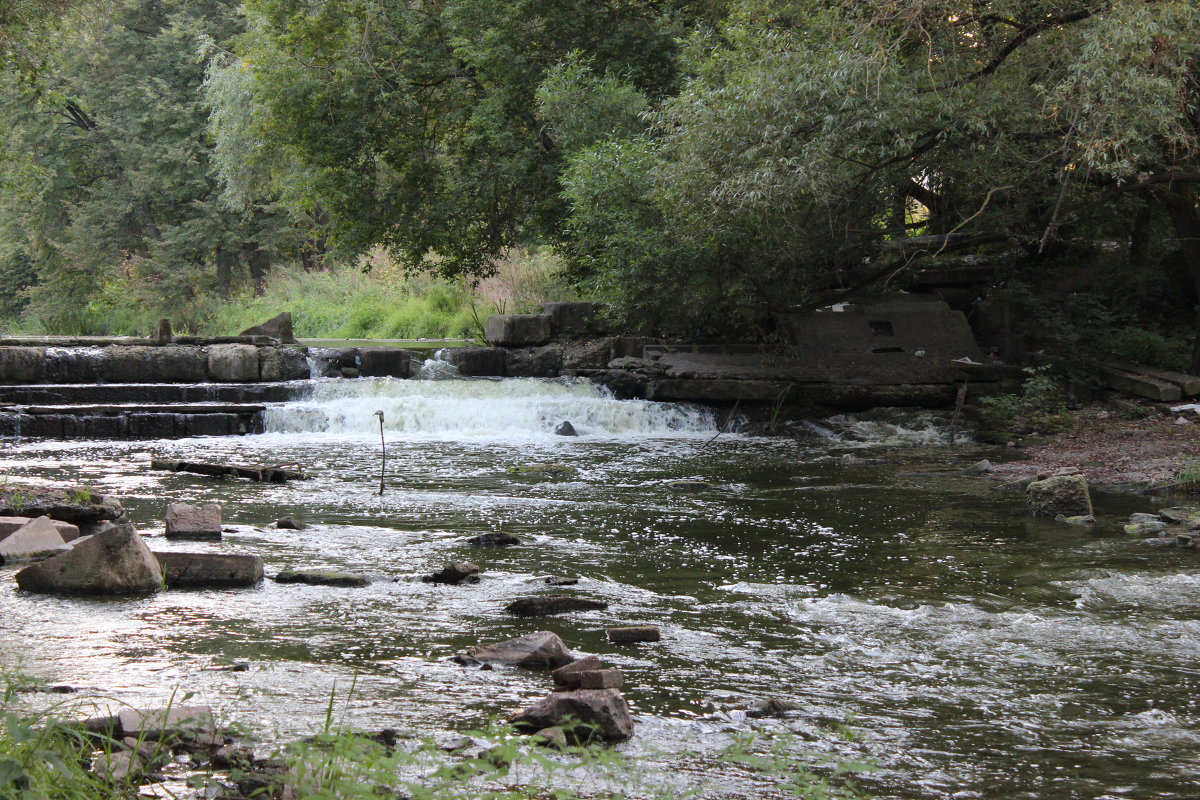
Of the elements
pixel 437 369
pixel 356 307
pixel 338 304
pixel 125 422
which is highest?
pixel 338 304

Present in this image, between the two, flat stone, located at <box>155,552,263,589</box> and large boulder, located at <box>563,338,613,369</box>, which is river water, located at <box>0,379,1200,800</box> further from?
large boulder, located at <box>563,338,613,369</box>

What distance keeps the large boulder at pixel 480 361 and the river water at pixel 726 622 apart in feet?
24.2

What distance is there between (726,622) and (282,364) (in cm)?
1317

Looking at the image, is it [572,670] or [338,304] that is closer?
[572,670]

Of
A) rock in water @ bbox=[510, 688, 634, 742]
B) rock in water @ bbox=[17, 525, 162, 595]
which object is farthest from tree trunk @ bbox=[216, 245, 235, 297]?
rock in water @ bbox=[510, 688, 634, 742]

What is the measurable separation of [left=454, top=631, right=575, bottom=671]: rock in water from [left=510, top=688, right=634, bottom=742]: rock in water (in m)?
0.77

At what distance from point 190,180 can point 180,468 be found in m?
26.1

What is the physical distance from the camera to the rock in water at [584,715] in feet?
12.1

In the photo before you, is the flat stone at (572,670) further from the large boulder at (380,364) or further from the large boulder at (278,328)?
the large boulder at (278,328)

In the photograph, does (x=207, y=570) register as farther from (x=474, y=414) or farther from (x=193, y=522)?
(x=474, y=414)

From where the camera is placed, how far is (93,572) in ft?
18.7

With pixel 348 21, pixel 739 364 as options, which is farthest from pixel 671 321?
pixel 348 21

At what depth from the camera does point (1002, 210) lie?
45.8ft

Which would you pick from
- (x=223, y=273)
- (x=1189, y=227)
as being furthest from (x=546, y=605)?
(x=223, y=273)
